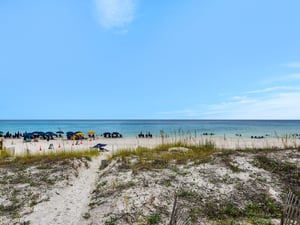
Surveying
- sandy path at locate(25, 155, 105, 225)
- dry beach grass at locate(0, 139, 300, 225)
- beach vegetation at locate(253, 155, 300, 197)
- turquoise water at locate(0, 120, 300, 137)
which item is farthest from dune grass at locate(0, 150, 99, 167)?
beach vegetation at locate(253, 155, 300, 197)

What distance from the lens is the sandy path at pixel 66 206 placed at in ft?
14.2

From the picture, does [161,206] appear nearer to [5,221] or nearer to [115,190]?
[115,190]

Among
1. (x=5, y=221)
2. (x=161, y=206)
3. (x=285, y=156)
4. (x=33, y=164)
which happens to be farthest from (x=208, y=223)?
(x=33, y=164)

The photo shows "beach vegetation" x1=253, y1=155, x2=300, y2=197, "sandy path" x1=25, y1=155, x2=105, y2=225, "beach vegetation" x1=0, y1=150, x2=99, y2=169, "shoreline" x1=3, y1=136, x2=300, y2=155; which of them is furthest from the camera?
"shoreline" x1=3, y1=136, x2=300, y2=155

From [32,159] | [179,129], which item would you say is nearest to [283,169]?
[179,129]

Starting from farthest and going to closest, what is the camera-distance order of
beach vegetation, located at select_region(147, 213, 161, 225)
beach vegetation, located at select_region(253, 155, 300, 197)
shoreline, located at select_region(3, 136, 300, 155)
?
shoreline, located at select_region(3, 136, 300, 155)
beach vegetation, located at select_region(253, 155, 300, 197)
beach vegetation, located at select_region(147, 213, 161, 225)

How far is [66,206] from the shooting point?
4969mm

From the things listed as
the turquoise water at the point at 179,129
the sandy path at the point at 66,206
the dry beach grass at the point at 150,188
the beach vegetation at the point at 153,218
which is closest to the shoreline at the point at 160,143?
the turquoise water at the point at 179,129

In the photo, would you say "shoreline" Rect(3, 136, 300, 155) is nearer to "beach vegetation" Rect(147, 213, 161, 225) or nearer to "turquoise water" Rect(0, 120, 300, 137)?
"turquoise water" Rect(0, 120, 300, 137)

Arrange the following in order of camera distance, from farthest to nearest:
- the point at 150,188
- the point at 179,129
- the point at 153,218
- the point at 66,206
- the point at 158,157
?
the point at 179,129, the point at 158,157, the point at 150,188, the point at 66,206, the point at 153,218

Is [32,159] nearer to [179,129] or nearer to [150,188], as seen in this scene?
[150,188]

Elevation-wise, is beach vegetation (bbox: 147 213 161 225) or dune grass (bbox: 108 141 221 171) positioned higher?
dune grass (bbox: 108 141 221 171)

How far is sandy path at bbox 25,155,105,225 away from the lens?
4.34 meters

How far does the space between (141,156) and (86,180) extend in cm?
271
